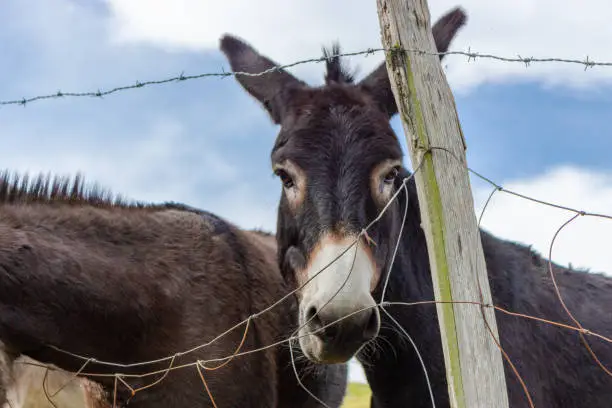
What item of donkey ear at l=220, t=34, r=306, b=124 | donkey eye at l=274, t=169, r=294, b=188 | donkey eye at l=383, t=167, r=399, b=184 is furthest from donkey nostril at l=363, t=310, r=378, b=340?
donkey ear at l=220, t=34, r=306, b=124

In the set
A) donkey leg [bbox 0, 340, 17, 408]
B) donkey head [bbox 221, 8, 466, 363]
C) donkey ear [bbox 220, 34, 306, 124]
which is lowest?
donkey leg [bbox 0, 340, 17, 408]

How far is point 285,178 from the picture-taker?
378 cm

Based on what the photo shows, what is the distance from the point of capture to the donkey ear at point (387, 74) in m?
4.13

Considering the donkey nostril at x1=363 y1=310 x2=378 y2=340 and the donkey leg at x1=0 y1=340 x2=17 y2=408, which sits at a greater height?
the donkey nostril at x1=363 y1=310 x2=378 y2=340

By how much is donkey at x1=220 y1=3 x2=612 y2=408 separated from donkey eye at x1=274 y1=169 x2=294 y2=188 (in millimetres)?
12

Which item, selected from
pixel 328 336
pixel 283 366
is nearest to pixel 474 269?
pixel 328 336

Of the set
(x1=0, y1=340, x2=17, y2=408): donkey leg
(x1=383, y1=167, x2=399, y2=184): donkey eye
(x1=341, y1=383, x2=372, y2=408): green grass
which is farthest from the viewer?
(x1=341, y1=383, x2=372, y2=408): green grass

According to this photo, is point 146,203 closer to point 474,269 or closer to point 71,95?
point 71,95

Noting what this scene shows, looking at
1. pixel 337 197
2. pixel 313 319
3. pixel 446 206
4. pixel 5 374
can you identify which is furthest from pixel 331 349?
pixel 5 374

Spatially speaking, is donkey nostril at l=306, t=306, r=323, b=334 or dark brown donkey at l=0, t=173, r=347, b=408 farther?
dark brown donkey at l=0, t=173, r=347, b=408

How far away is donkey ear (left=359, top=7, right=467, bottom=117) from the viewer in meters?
4.13

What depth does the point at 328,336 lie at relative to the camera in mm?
3135

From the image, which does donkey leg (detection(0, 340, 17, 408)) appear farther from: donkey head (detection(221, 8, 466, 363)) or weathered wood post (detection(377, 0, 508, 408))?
weathered wood post (detection(377, 0, 508, 408))

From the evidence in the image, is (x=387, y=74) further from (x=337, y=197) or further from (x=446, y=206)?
(x=446, y=206)
